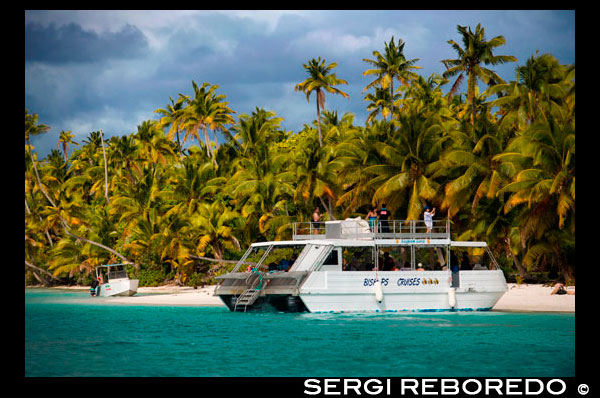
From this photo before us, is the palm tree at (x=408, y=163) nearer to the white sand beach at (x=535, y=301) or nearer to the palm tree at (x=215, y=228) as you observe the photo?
the white sand beach at (x=535, y=301)

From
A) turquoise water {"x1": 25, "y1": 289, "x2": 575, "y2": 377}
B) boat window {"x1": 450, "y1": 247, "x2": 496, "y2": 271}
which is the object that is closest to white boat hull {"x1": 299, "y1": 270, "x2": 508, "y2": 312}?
turquoise water {"x1": 25, "y1": 289, "x2": 575, "y2": 377}

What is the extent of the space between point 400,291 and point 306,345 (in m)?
7.50

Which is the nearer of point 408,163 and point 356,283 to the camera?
point 356,283

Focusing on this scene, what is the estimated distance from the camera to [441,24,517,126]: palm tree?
40.8 m

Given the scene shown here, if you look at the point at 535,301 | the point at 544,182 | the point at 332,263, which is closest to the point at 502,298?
the point at 535,301

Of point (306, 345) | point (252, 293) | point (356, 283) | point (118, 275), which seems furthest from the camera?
point (118, 275)

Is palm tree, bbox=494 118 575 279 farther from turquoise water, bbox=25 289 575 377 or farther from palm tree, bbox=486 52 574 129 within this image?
turquoise water, bbox=25 289 575 377

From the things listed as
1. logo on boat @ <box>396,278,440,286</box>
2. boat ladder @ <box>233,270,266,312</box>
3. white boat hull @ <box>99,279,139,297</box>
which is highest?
logo on boat @ <box>396,278,440,286</box>

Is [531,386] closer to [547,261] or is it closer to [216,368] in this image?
[216,368]

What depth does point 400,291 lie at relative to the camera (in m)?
25.8

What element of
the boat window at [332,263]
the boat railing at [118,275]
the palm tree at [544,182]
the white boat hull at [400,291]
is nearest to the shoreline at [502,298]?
the boat railing at [118,275]

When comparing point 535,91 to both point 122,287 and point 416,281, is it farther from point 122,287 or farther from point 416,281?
point 122,287

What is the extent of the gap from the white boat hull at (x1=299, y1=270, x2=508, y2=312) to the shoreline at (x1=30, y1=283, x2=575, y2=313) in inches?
65.2

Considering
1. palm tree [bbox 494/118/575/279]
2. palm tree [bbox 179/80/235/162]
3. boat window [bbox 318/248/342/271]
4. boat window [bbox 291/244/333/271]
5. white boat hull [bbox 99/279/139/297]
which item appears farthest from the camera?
palm tree [bbox 179/80/235/162]
